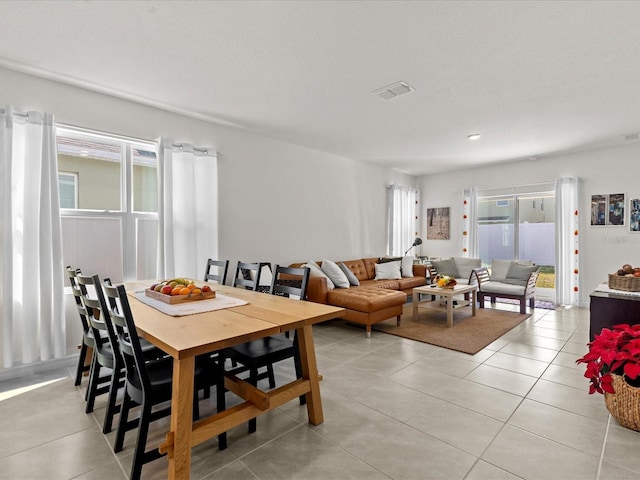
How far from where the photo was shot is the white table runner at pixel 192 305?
194 cm

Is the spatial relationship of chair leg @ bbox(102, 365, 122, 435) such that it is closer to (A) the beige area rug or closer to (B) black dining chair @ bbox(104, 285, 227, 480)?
(B) black dining chair @ bbox(104, 285, 227, 480)

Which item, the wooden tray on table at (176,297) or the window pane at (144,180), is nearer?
the wooden tray on table at (176,297)

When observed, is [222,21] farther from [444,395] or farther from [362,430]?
[444,395]

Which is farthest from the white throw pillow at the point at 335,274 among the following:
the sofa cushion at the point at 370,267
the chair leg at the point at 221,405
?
the chair leg at the point at 221,405

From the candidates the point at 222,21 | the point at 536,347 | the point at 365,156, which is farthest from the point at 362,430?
the point at 365,156

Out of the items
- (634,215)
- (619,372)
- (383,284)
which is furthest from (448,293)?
(634,215)

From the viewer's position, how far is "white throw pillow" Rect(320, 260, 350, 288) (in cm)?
470

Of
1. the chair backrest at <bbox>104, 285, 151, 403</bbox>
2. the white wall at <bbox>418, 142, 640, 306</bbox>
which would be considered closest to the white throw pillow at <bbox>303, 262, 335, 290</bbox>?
the chair backrest at <bbox>104, 285, 151, 403</bbox>

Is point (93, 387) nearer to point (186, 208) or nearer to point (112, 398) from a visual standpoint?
point (112, 398)

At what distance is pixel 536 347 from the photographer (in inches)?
137

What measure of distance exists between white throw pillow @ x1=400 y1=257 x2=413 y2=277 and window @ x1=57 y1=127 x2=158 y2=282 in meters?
4.16

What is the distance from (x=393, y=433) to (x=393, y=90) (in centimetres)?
284

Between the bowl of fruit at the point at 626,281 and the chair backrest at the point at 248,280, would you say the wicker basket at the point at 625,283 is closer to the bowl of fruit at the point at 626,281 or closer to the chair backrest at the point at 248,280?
the bowl of fruit at the point at 626,281

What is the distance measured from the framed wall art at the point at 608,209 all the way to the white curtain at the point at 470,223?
182cm
